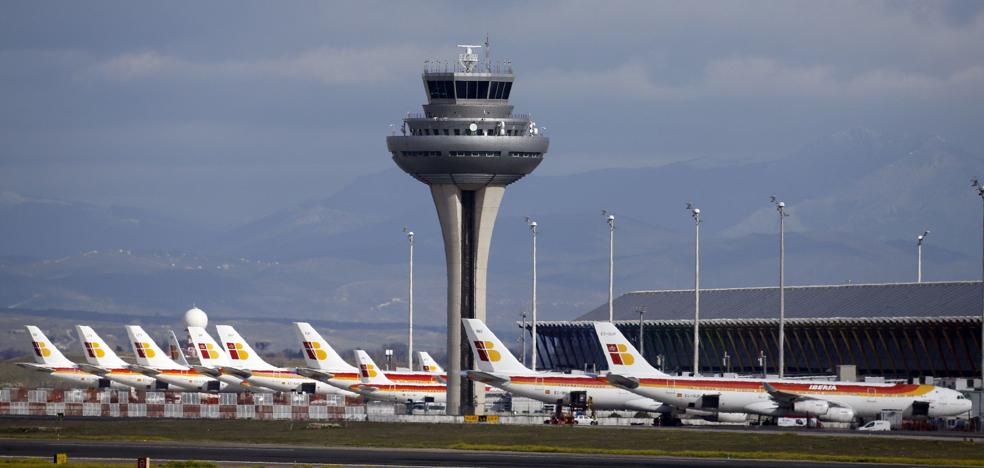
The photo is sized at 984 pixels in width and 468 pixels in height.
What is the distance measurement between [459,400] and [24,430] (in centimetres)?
5891

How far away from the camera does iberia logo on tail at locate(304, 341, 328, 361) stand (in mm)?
171000

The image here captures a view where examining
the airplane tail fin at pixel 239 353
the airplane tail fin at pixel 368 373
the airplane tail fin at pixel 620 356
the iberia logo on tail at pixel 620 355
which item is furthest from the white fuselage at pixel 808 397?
the airplane tail fin at pixel 239 353

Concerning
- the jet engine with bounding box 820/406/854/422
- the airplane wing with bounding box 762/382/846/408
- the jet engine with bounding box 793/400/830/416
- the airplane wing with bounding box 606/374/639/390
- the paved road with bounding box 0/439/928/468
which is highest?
the airplane wing with bounding box 606/374/639/390

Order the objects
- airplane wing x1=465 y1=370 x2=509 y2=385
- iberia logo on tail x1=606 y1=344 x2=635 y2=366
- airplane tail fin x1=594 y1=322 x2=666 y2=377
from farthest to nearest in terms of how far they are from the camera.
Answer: airplane wing x1=465 y1=370 x2=509 y2=385 → iberia logo on tail x1=606 y1=344 x2=635 y2=366 → airplane tail fin x1=594 y1=322 x2=666 y2=377

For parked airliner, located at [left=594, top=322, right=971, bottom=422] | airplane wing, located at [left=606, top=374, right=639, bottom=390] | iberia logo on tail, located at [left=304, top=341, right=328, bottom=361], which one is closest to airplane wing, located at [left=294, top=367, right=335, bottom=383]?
iberia logo on tail, located at [left=304, top=341, right=328, bottom=361]

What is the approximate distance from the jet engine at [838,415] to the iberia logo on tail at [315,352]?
173ft

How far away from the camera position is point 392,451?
334ft

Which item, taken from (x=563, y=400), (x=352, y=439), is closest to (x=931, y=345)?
(x=563, y=400)

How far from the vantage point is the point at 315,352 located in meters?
171

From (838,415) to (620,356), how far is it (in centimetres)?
1823

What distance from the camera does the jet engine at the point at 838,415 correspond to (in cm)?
13825

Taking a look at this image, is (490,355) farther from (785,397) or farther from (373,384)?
(785,397)

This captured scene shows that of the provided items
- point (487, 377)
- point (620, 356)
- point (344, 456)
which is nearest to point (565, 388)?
point (620, 356)

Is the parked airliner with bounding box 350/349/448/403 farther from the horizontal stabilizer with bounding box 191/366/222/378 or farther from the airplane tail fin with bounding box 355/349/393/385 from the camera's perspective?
the horizontal stabilizer with bounding box 191/366/222/378
